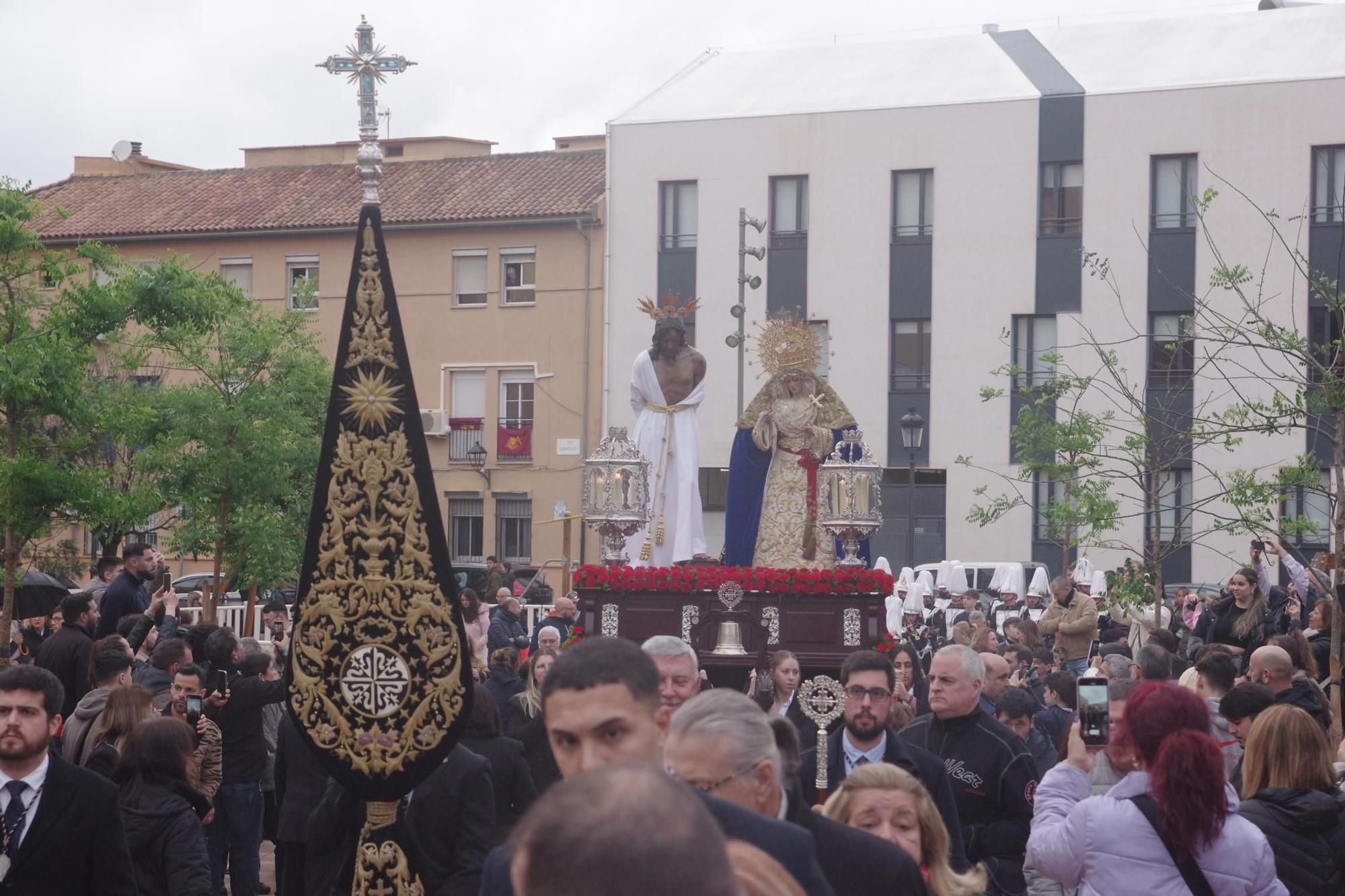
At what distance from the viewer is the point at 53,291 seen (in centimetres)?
3819

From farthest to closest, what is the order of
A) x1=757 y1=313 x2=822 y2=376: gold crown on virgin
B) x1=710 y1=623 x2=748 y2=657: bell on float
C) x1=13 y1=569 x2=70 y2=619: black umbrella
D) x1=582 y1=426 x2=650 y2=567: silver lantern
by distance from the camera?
x1=13 y1=569 x2=70 y2=619: black umbrella
x1=757 y1=313 x2=822 y2=376: gold crown on virgin
x1=582 y1=426 x2=650 y2=567: silver lantern
x1=710 y1=623 x2=748 y2=657: bell on float

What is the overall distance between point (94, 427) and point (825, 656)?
839 cm

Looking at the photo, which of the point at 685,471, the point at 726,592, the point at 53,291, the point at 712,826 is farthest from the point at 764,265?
the point at 712,826

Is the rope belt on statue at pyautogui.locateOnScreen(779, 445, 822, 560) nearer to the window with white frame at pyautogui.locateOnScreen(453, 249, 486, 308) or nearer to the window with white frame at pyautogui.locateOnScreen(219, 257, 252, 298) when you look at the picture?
the window with white frame at pyautogui.locateOnScreen(453, 249, 486, 308)

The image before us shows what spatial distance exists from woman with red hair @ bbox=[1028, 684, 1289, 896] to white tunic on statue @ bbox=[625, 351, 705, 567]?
40.8 ft

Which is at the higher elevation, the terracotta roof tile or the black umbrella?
the terracotta roof tile

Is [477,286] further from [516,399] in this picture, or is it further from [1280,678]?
[1280,678]

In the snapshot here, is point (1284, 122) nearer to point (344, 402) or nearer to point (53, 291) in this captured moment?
point (53, 291)

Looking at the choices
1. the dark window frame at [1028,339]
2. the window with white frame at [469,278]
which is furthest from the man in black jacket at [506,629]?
the window with white frame at [469,278]

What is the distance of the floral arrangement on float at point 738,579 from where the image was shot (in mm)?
14938

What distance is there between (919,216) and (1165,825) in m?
30.3

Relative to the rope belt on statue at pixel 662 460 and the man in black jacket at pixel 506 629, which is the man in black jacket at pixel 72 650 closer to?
the man in black jacket at pixel 506 629

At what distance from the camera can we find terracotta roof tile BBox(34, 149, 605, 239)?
37.8 m

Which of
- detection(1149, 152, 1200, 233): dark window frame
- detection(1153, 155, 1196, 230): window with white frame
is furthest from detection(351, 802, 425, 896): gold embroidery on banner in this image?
detection(1153, 155, 1196, 230): window with white frame
